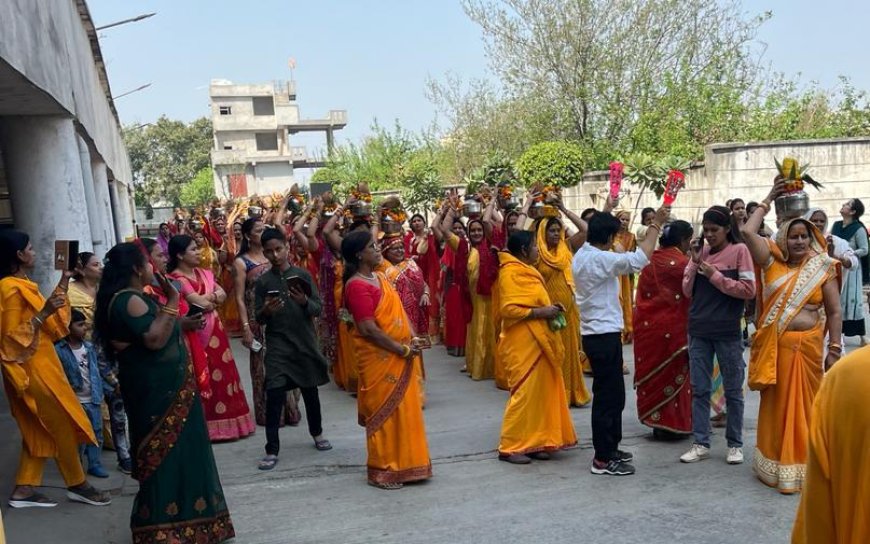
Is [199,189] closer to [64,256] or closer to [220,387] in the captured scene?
[220,387]

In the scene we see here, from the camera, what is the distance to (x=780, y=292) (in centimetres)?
521

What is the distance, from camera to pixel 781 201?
17.1 feet

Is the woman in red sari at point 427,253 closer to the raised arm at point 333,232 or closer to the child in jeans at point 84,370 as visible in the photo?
the raised arm at point 333,232

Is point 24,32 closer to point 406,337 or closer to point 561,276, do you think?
point 406,337

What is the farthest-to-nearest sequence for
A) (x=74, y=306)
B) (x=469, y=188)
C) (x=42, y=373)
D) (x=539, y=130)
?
(x=539, y=130) < (x=469, y=188) < (x=74, y=306) < (x=42, y=373)

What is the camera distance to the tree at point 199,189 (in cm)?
5850

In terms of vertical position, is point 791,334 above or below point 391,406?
above

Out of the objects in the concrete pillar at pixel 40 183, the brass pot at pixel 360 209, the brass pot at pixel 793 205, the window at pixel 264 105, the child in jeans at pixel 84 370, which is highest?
the window at pixel 264 105

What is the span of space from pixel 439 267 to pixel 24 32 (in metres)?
6.34

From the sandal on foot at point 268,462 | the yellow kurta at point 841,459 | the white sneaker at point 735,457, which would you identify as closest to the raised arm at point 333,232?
the sandal on foot at point 268,462

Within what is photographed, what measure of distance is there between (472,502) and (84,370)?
293 cm

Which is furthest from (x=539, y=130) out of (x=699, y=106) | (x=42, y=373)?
(x=42, y=373)

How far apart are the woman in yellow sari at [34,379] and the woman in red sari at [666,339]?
4.09 m

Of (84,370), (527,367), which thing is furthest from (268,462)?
(527,367)
